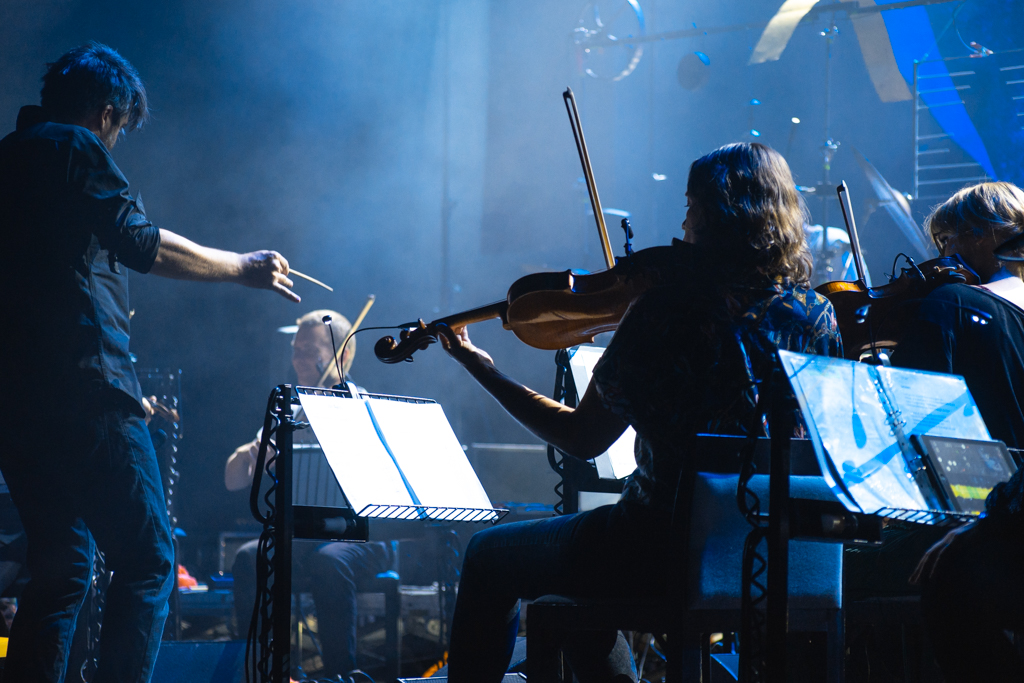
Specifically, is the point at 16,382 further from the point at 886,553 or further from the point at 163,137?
the point at 163,137

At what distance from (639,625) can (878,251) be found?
3672 millimetres

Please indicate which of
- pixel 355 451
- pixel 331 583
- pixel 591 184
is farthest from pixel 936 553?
pixel 331 583

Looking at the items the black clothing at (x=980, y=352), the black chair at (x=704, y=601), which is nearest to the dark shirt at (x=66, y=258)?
the black chair at (x=704, y=601)

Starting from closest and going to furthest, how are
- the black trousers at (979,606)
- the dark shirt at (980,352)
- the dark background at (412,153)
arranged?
the black trousers at (979,606)
the dark shirt at (980,352)
the dark background at (412,153)

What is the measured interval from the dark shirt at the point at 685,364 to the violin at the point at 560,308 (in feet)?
1.06

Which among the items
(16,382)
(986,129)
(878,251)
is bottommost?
(16,382)

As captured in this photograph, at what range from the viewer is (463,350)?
62.6 inches

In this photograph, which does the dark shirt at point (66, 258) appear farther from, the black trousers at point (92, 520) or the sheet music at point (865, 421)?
the sheet music at point (865, 421)

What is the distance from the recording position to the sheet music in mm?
1011

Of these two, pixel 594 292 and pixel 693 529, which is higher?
pixel 594 292

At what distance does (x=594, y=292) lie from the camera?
1.75m

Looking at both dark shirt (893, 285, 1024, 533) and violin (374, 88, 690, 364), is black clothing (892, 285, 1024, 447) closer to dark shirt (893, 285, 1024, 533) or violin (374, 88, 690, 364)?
dark shirt (893, 285, 1024, 533)

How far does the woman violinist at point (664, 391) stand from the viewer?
1278 millimetres

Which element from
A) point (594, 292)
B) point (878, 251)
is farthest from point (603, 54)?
point (594, 292)
